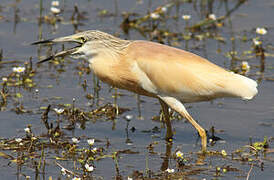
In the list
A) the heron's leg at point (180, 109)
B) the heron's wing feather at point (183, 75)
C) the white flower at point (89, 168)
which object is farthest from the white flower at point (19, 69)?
the white flower at point (89, 168)

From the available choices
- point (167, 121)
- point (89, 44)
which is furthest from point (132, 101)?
point (89, 44)

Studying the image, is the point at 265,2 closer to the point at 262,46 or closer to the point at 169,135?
the point at 262,46

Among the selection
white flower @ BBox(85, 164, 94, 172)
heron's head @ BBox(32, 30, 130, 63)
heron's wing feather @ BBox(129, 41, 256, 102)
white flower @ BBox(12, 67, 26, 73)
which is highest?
heron's head @ BBox(32, 30, 130, 63)

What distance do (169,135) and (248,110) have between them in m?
1.10

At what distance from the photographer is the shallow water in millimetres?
5742

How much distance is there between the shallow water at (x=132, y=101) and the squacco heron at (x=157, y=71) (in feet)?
1.67

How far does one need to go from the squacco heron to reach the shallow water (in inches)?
20.1

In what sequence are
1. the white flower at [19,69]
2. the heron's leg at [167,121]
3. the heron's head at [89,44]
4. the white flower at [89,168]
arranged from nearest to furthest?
1. the white flower at [89,168]
2. the heron's head at [89,44]
3. the heron's leg at [167,121]
4. the white flower at [19,69]

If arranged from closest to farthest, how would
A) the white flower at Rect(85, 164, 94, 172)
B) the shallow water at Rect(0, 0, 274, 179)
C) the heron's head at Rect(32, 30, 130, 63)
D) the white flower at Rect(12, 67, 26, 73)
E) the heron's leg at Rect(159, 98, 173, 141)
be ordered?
1. the white flower at Rect(85, 164, 94, 172)
2. the shallow water at Rect(0, 0, 274, 179)
3. the heron's head at Rect(32, 30, 130, 63)
4. the heron's leg at Rect(159, 98, 173, 141)
5. the white flower at Rect(12, 67, 26, 73)

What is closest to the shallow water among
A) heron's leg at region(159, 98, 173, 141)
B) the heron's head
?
heron's leg at region(159, 98, 173, 141)

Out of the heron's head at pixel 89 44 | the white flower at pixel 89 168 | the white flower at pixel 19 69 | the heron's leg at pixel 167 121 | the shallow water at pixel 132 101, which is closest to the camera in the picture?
the white flower at pixel 89 168

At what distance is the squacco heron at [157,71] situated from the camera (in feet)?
19.3

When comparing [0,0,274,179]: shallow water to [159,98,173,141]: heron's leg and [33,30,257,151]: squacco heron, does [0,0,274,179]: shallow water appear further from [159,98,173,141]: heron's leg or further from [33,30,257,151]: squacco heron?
[33,30,257,151]: squacco heron

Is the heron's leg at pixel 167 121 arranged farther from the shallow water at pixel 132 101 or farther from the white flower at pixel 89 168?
the white flower at pixel 89 168
